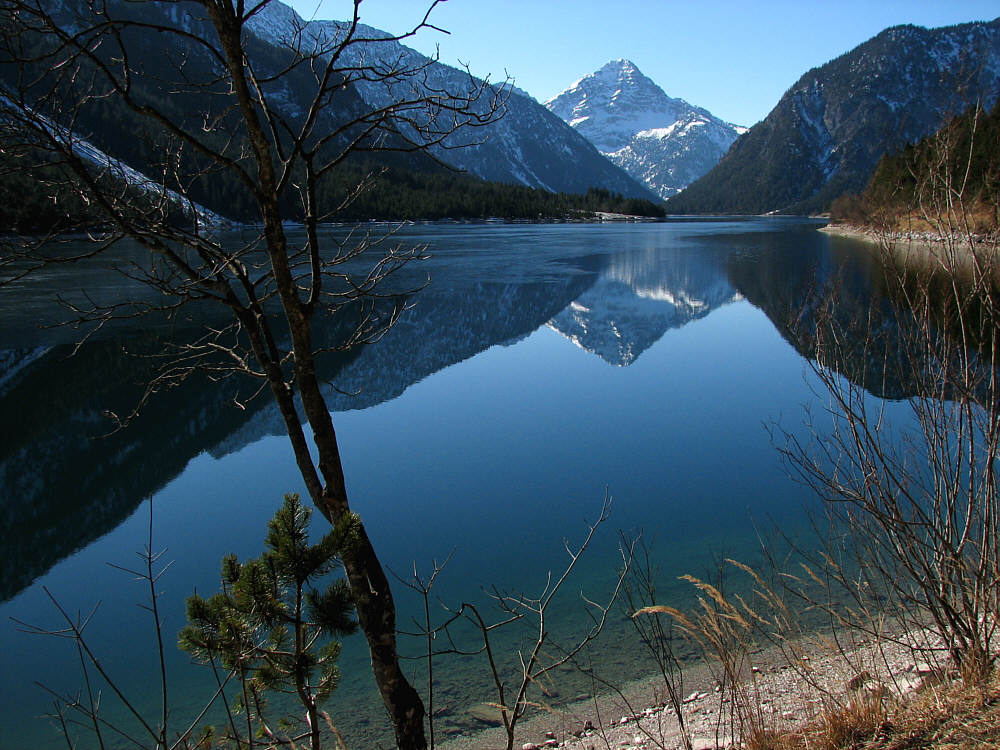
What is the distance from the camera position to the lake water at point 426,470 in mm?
5840

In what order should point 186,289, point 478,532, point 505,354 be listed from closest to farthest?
point 186,289
point 478,532
point 505,354

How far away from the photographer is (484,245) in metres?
50.2

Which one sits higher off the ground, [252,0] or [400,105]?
[252,0]

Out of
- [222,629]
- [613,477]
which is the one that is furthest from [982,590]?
[613,477]

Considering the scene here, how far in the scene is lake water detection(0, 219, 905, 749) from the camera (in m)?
5.84

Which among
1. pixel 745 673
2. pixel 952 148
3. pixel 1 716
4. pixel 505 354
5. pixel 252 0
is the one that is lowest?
pixel 1 716

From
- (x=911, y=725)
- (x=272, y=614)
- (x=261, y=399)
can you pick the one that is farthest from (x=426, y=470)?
(x=911, y=725)

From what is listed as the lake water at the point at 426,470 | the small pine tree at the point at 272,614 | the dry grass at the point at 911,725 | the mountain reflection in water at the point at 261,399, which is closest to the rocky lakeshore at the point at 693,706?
the lake water at the point at 426,470

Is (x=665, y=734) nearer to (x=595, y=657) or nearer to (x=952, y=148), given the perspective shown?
(x=595, y=657)

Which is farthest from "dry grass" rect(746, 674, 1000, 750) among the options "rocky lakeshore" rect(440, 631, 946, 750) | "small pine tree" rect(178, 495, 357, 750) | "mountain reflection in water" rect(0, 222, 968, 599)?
"small pine tree" rect(178, 495, 357, 750)

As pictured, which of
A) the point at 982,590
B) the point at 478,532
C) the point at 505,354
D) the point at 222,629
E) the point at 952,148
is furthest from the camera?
the point at 505,354

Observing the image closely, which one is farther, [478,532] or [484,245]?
[484,245]

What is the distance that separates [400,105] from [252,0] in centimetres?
78

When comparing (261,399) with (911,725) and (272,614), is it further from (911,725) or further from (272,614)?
(911,725)
